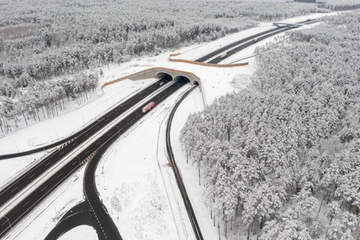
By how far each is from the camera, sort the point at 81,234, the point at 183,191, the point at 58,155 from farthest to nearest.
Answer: the point at 58,155 < the point at 183,191 < the point at 81,234

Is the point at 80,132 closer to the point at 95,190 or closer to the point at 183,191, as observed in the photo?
the point at 95,190

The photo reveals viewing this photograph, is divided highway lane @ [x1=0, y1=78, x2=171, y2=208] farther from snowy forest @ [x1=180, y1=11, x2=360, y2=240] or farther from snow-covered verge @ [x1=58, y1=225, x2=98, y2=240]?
snowy forest @ [x1=180, y1=11, x2=360, y2=240]

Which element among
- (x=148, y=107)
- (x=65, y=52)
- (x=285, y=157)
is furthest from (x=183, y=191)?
(x=65, y=52)

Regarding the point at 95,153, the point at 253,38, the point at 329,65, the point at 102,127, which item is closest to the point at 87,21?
the point at 253,38

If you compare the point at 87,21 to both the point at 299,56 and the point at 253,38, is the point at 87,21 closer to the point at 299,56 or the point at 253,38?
the point at 253,38

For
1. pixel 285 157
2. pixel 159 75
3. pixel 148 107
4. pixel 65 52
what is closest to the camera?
pixel 285 157

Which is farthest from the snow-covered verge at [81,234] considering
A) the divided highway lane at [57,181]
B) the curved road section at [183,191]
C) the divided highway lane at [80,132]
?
the divided highway lane at [80,132]

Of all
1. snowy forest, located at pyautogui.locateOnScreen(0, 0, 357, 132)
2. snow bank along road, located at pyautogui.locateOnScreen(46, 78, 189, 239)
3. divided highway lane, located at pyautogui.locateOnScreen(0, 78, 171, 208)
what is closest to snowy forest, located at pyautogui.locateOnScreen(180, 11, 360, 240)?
snow bank along road, located at pyautogui.locateOnScreen(46, 78, 189, 239)
